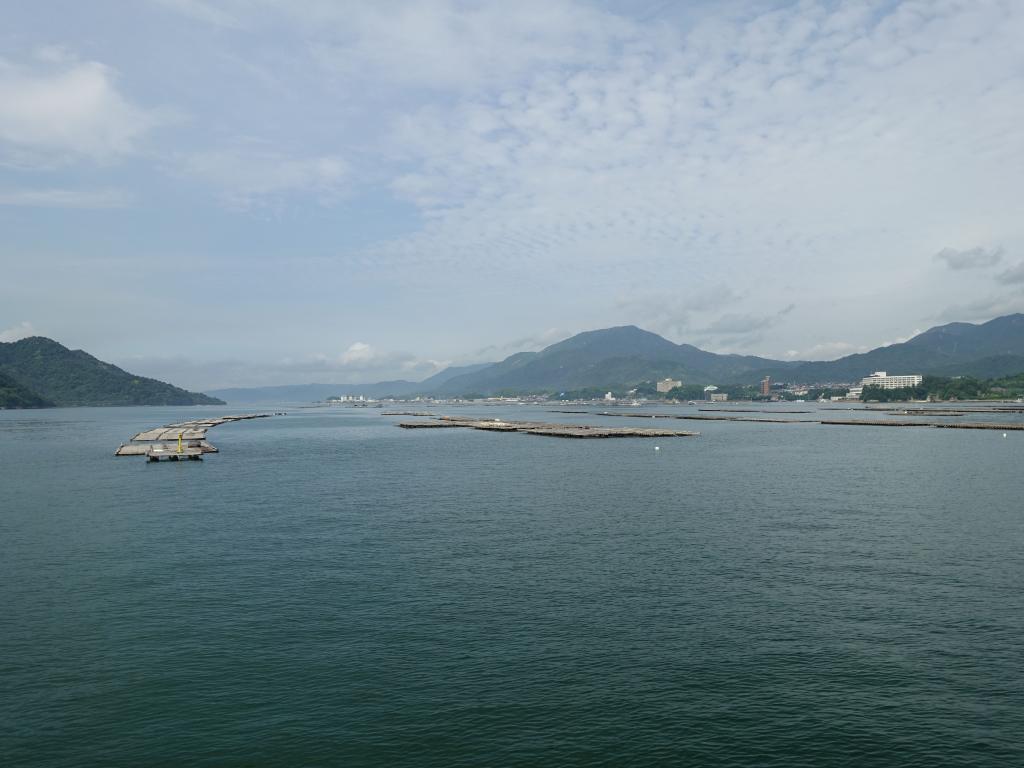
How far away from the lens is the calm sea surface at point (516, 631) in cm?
1950

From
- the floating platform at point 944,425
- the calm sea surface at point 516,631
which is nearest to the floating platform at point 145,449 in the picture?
the calm sea surface at point 516,631

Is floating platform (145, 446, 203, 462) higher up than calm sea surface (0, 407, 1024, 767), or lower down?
higher up

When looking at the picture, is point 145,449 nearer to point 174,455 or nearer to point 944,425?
point 174,455

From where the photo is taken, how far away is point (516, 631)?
26.9 metres

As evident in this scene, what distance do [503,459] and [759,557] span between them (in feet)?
202

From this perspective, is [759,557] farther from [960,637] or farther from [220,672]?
[220,672]

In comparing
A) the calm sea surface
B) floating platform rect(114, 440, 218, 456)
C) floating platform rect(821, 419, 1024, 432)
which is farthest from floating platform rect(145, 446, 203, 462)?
floating platform rect(821, 419, 1024, 432)

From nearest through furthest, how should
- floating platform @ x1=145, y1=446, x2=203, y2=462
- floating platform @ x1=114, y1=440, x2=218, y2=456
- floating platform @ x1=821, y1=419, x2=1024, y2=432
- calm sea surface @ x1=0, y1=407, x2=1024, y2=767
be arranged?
calm sea surface @ x1=0, y1=407, x2=1024, y2=767, floating platform @ x1=145, y1=446, x2=203, y2=462, floating platform @ x1=114, y1=440, x2=218, y2=456, floating platform @ x1=821, y1=419, x2=1024, y2=432

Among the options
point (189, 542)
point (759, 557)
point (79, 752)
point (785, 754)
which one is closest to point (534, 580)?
point (759, 557)

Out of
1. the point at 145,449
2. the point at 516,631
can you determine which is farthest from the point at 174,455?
the point at 516,631

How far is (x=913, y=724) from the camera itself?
19828 mm

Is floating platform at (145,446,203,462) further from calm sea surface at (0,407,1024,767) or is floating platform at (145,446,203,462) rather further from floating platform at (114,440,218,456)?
calm sea surface at (0,407,1024,767)

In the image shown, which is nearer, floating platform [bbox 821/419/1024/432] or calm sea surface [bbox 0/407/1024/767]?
calm sea surface [bbox 0/407/1024/767]

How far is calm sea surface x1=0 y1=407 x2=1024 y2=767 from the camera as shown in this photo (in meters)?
19.5
